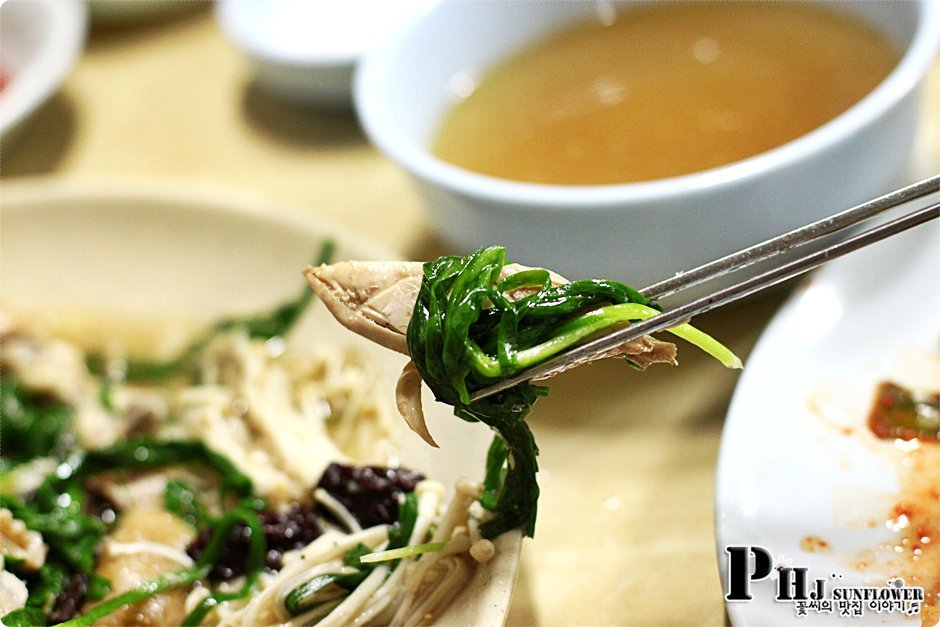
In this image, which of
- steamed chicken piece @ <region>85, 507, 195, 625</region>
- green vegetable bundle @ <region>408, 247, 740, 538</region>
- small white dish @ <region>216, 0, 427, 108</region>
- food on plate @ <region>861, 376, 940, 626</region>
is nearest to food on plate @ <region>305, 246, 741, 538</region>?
green vegetable bundle @ <region>408, 247, 740, 538</region>

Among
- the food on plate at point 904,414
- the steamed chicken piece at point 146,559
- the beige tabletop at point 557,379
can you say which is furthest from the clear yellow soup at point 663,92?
the steamed chicken piece at point 146,559

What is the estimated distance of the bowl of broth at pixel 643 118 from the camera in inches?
53.1

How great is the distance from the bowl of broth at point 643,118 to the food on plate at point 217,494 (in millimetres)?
404

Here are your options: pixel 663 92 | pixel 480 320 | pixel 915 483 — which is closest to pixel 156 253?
pixel 663 92

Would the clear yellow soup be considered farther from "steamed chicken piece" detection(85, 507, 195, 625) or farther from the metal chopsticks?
"steamed chicken piece" detection(85, 507, 195, 625)

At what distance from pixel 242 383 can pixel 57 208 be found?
65 centimetres

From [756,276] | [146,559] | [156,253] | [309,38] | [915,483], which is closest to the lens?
[756,276]

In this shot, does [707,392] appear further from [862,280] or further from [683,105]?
[683,105]

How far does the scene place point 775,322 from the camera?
131 cm

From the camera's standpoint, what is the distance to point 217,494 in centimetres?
152

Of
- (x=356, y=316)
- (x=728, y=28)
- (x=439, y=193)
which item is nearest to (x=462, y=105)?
(x=439, y=193)

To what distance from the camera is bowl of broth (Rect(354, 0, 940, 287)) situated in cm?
135

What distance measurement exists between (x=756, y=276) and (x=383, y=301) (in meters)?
0.38

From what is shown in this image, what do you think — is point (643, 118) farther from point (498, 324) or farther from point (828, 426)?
point (498, 324)
